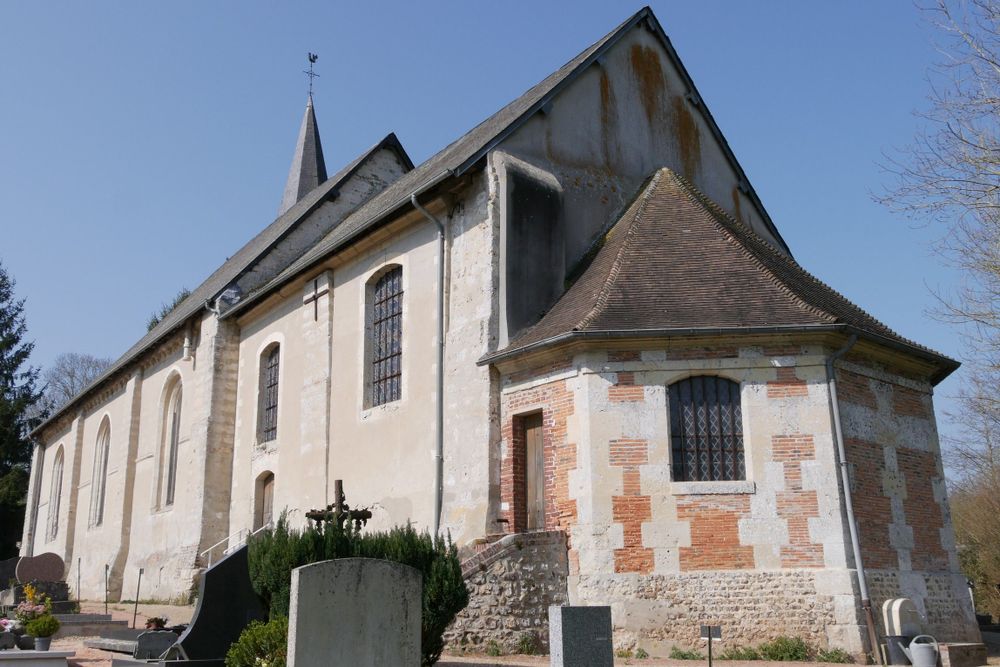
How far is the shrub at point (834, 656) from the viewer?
11.4 metres

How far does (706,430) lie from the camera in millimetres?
12852

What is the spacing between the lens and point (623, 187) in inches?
683

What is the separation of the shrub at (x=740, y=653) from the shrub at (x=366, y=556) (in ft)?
12.0

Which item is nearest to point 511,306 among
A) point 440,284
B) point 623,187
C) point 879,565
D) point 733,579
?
point 440,284

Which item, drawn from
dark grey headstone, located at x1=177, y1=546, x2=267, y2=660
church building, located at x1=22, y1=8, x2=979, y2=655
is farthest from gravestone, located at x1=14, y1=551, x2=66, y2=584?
dark grey headstone, located at x1=177, y1=546, x2=267, y2=660

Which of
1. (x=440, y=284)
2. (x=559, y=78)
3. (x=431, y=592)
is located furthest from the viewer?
(x=559, y=78)

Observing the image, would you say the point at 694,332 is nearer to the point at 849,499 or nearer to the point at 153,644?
the point at 849,499

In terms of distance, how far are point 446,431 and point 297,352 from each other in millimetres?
5777

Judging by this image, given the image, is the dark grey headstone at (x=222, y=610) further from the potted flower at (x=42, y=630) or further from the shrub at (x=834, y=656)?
the shrub at (x=834, y=656)

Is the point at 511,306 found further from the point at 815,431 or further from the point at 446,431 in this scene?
the point at 815,431

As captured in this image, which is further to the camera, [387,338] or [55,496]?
[55,496]

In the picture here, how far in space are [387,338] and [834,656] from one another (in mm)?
8923

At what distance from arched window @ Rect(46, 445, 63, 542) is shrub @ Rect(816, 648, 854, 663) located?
1143 inches

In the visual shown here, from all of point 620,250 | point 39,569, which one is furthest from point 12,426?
point 620,250
